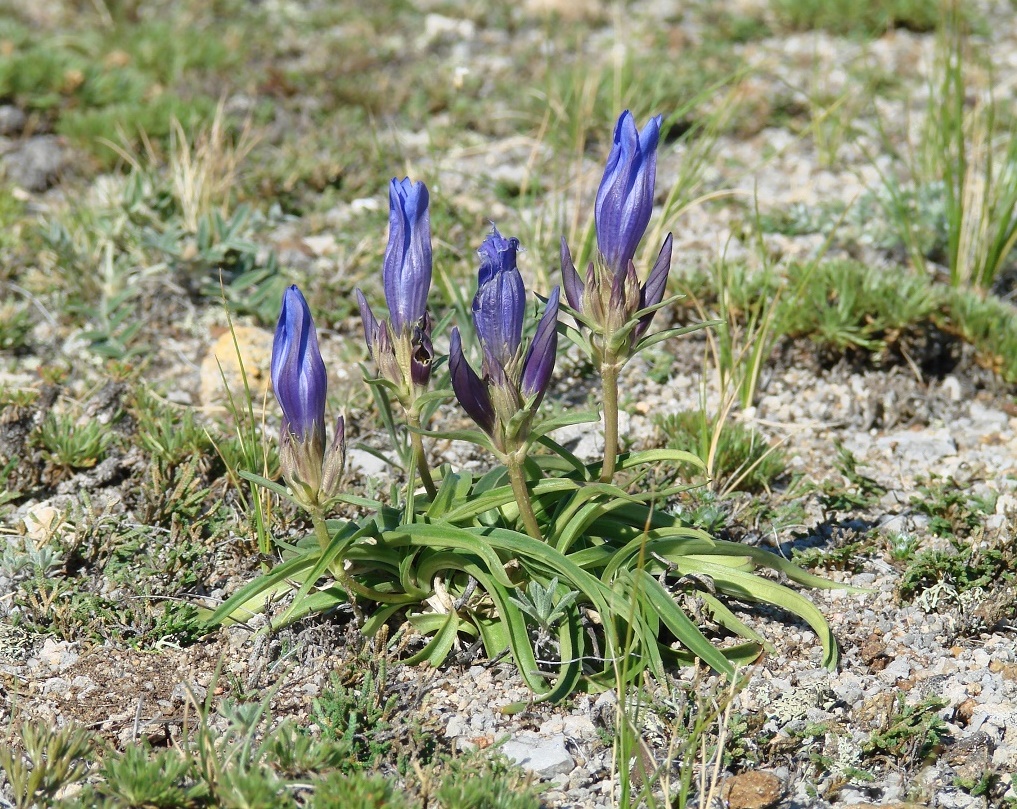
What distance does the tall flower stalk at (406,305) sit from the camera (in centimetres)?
245

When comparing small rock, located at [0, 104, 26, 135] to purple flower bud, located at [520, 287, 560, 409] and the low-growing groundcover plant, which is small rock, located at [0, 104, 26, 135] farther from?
purple flower bud, located at [520, 287, 560, 409]

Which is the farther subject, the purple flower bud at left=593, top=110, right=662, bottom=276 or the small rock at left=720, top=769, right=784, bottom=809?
the small rock at left=720, top=769, right=784, bottom=809

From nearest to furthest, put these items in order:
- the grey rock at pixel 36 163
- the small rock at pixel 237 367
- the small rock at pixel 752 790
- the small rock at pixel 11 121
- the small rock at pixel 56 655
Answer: the small rock at pixel 752 790
the small rock at pixel 56 655
the small rock at pixel 237 367
the grey rock at pixel 36 163
the small rock at pixel 11 121

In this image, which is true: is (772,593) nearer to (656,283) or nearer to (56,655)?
(656,283)

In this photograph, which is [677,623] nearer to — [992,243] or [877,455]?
[877,455]

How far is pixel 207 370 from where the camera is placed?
4.18 meters

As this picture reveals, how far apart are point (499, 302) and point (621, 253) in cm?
32

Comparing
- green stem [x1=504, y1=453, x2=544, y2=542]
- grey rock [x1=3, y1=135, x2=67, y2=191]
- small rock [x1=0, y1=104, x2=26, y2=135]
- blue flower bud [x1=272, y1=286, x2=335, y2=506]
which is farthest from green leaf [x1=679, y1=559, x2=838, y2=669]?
small rock [x1=0, y1=104, x2=26, y2=135]

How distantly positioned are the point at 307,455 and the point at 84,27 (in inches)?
210

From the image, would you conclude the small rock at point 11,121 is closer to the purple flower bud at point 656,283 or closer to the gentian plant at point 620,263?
the gentian plant at point 620,263

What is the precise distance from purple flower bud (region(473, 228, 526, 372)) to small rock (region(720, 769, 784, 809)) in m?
1.15

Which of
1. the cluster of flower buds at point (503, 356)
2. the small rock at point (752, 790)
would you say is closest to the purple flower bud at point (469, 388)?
the cluster of flower buds at point (503, 356)

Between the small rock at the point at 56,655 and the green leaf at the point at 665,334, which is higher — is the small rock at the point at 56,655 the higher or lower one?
the lower one

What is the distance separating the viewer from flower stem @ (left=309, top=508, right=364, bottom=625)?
2.57m
